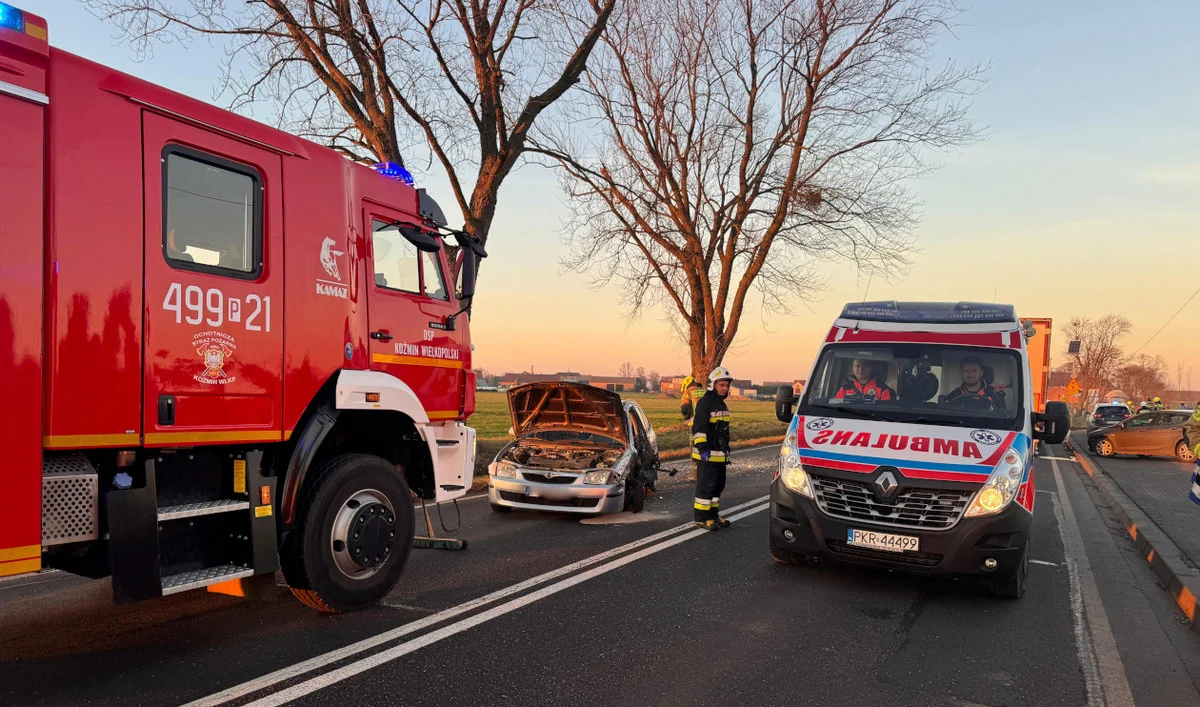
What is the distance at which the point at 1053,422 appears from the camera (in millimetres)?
6586

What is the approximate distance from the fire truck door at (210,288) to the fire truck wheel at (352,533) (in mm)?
564

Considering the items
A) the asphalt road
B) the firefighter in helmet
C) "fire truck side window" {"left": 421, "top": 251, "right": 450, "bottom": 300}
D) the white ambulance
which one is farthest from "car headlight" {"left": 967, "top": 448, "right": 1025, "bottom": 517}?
"fire truck side window" {"left": 421, "top": 251, "right": 450, "bottom": 300}

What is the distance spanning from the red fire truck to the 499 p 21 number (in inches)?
0.5

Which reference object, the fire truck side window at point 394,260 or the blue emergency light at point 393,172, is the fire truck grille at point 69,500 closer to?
the fire truck side window at point 394,260

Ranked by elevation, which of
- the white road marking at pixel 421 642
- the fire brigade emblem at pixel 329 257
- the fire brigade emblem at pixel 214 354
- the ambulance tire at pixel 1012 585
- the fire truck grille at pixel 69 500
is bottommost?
the ambulance tire at pixel 1012 585

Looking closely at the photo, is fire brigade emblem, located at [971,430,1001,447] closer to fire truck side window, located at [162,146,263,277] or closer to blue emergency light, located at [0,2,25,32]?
fire truck side window, located at [162,146,263,277]

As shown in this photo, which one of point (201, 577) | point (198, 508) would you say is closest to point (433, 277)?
point (198, 508)

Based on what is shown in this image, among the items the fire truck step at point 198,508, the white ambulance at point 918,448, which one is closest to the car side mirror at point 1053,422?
the white ambulance at point 918,448

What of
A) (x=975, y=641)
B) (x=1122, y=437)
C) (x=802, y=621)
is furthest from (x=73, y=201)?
(x=1122, y=437)

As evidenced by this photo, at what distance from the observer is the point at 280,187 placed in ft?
15.5

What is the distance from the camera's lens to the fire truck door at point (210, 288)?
399 cm

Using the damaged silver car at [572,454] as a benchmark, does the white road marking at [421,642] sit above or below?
below

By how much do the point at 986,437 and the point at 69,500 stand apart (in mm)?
6013

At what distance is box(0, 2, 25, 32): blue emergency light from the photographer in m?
3.35
